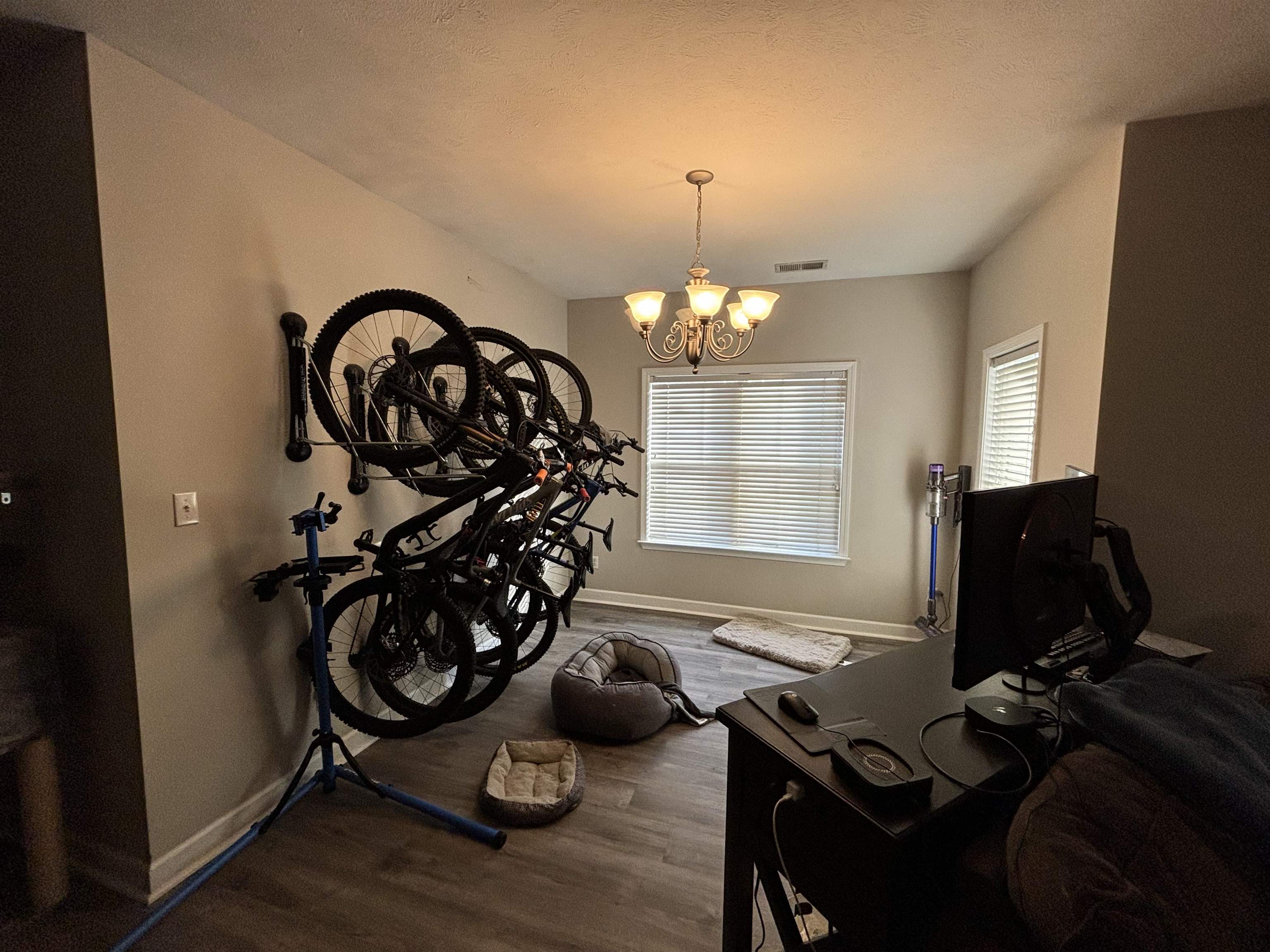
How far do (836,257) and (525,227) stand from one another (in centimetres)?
192

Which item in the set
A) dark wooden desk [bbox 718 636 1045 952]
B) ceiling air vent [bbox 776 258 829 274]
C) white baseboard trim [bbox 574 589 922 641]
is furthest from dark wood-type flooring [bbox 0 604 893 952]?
ceiling air vent [bbox 776 258 829 274]

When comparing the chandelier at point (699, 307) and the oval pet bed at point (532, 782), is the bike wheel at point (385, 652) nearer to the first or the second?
the oval pet bed at point (532, 782)

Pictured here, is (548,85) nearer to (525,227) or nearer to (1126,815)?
(525,227)

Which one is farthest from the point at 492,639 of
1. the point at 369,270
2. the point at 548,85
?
the point at 548,85

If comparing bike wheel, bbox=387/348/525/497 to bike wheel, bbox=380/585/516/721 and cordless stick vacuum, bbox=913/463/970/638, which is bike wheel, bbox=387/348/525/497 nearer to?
bike wheel, bbox=380/585/516/721

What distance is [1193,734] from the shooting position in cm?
91

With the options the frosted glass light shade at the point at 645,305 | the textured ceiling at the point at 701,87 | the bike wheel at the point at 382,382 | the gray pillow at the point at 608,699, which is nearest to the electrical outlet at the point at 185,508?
the bike wheel at the point at 382,382

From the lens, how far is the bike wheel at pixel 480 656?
204 cm

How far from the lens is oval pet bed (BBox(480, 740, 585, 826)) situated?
2021mm

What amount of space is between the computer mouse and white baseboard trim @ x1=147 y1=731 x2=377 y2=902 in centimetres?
A: 207

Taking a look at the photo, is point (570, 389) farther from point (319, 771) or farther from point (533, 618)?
point (319, 771)

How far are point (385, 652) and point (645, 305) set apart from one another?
1885mm

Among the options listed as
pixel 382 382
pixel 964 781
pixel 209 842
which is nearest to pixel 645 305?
pixel 382 382

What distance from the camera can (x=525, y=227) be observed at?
113 inches
